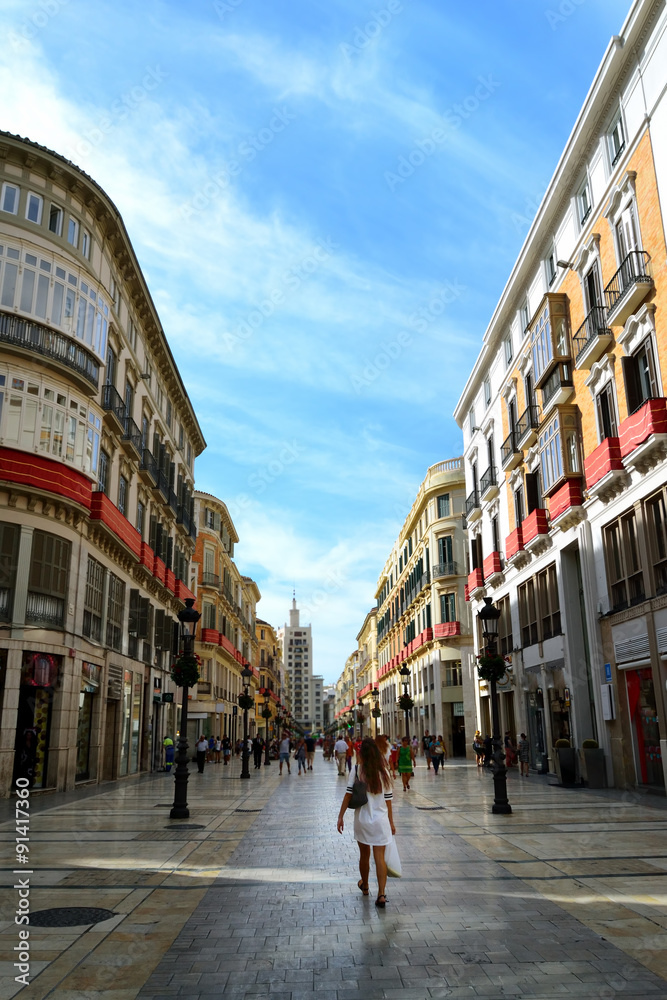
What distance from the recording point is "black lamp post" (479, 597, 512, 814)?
51.1 feet

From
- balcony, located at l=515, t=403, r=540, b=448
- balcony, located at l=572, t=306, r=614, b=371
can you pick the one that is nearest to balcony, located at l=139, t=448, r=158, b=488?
balcony, located at l=515, t=403, r=540, b=448

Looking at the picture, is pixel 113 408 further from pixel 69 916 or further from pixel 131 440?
pixel 69 916

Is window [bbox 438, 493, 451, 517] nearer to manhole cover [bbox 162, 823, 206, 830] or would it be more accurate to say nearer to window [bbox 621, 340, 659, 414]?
window [bbox 621, 340, 659, 414]

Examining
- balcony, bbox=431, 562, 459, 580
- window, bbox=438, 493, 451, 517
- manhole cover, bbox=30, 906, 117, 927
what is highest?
window, bbox=438, 493, 451, 517

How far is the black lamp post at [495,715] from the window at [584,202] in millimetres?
13246

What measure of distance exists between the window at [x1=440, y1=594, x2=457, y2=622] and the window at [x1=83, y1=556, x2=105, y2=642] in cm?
2815

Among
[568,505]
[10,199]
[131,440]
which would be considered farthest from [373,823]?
[131,440]

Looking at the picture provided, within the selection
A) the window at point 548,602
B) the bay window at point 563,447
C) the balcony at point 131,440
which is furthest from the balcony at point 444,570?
the balcony at point 131,440

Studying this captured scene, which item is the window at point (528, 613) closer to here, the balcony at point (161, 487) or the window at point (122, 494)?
the window at point (122, 494)

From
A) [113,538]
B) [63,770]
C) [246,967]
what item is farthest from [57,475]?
[246,967]

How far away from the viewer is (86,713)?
2489 cm

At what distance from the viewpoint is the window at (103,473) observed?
2627 cm

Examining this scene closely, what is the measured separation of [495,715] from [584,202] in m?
16.4

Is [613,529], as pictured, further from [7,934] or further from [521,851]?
[7,934]
